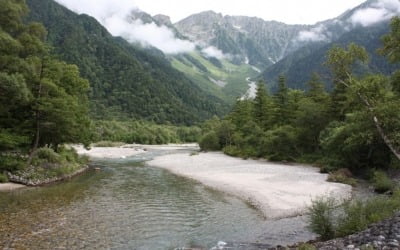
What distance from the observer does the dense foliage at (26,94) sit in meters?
35.8

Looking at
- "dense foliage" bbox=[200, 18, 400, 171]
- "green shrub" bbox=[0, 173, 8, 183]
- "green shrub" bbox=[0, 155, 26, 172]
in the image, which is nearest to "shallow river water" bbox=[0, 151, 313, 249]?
"green shrub" bbox=[0, 173, 8, 183]

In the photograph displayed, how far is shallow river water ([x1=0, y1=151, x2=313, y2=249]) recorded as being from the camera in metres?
18.8

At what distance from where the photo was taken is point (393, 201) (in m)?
17.9

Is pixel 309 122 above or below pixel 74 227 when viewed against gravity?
above

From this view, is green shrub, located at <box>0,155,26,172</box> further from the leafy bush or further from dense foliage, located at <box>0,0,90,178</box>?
the leafy bush

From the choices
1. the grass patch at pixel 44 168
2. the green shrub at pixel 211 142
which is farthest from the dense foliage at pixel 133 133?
the grass patch at pixel 44 168

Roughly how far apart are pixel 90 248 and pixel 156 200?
12563 mm

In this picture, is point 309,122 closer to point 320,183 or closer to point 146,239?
point 320,183

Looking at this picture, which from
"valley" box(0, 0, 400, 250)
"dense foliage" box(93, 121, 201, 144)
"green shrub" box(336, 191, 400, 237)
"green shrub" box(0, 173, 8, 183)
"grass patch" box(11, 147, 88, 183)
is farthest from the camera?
"dense foliage" box(93, 121, 201, 144)

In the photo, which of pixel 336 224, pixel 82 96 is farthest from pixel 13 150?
pixel 336 224

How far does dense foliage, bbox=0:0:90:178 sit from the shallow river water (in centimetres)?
760

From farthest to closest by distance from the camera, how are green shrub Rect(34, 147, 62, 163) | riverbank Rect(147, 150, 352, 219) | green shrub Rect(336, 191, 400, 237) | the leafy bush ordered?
green shrub Rect(34, 147, 62, 163), the leafy bush, riverbank Rect(147, 150, 352, 219), green shrub Rect(336, 191, 400, 237)

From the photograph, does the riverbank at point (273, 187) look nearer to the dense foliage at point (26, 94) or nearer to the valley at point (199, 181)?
the valley at point (199, 181)

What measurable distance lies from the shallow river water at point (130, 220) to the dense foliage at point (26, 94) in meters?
7.60
